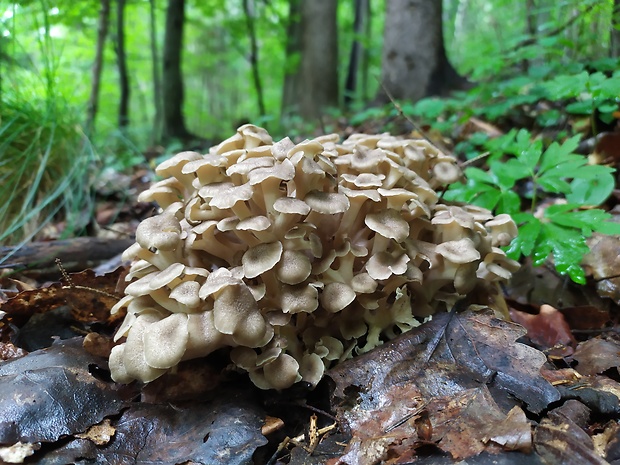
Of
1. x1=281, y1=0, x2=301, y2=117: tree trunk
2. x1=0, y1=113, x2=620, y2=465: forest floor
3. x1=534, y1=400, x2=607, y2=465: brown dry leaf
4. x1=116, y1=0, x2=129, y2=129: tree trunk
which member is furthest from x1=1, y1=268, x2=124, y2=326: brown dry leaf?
x1=281, y1=0, x2=301, y2=117: tree trunk

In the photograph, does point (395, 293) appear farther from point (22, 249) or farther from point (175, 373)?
point (22, 249)

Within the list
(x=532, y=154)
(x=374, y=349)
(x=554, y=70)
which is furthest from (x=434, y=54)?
(x=374, y=349)

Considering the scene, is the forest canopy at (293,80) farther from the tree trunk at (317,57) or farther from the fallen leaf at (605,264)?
the fallen leaf at (605,264)

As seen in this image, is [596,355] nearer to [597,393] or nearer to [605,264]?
[597,393]

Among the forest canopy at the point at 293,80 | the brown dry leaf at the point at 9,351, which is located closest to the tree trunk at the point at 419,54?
the forest canopy at the point at 293,80

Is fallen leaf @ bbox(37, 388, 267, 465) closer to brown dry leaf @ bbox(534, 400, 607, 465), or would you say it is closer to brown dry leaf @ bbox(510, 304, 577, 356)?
brown dry leaf @ bbox(534, 400, 607, 465)

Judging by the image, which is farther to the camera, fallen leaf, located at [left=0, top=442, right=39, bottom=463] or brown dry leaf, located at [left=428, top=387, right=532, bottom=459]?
fallen leaf, located at [left=0, top=442, right=39, bottom=463]

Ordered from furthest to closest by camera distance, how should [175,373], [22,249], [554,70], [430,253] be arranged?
[554,70] → [22,249] → [430,253] → [175,373]
